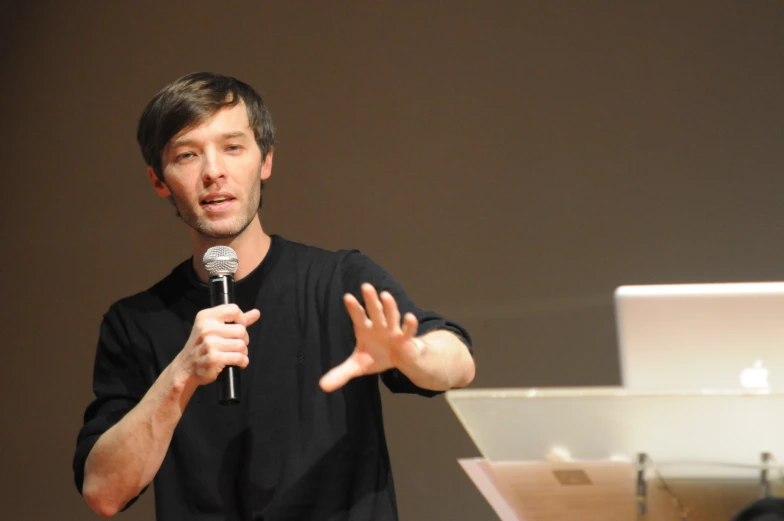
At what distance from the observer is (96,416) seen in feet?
6.54

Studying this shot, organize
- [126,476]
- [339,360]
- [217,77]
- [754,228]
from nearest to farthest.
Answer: [126,476] < [339,360] < [217,77] < [754,228]

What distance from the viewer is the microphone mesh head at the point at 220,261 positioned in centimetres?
184

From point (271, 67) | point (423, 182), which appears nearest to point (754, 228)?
point (423, 182)

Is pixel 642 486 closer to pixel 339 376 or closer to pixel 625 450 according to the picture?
pixel 625 450

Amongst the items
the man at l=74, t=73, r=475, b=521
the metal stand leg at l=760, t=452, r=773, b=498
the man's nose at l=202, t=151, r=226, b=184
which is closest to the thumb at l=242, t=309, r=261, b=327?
the man at l=74, t=73, r=475, b=521

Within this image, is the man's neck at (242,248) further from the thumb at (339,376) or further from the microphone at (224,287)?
the thumb at (339,376)

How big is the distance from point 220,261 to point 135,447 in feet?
1.26

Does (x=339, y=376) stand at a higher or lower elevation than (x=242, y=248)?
lower

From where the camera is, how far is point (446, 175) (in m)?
3.37

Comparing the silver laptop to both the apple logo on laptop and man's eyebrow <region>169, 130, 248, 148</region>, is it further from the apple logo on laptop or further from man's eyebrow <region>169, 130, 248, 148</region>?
man's eyebrow <region>169, 130, 248, 148</region>

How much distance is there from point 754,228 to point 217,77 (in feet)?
6.46

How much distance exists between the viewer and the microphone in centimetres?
162

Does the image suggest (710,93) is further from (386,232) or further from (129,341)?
(129,341)

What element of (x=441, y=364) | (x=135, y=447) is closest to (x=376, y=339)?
(x=441, y=364)
